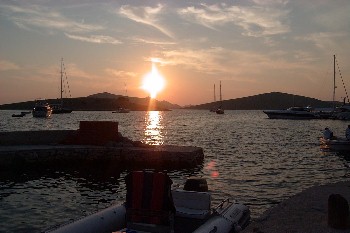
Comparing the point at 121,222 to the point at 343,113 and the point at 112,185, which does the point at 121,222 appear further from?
the point at 343,113

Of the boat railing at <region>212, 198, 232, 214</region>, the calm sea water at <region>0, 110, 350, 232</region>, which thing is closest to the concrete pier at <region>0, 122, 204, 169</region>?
the calm sea water at <region>0, 110, 350, 232</region>

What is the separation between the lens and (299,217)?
35.5 ft

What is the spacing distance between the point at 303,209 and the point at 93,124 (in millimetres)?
19073

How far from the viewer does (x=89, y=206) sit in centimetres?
1706

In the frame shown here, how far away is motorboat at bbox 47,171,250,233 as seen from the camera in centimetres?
793

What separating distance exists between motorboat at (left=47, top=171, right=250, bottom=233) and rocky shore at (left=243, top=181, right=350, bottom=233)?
83 cm

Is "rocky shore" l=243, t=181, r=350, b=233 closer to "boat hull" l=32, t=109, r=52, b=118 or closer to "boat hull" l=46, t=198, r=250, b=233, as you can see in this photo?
"boat hull" l=46, t=198, r=250, b=233

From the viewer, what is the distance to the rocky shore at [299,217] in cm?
973

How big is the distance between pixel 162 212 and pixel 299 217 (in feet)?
15.5

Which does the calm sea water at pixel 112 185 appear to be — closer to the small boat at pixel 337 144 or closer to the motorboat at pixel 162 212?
the small boat at pixel 337 144

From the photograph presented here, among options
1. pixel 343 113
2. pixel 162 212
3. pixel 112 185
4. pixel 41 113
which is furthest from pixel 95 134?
pixel 41 113

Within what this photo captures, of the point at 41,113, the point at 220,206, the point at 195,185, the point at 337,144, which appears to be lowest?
the point at 337,144

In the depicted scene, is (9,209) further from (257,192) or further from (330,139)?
(330,139)

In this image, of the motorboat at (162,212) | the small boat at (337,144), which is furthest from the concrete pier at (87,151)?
the motorboat at (162,212)
